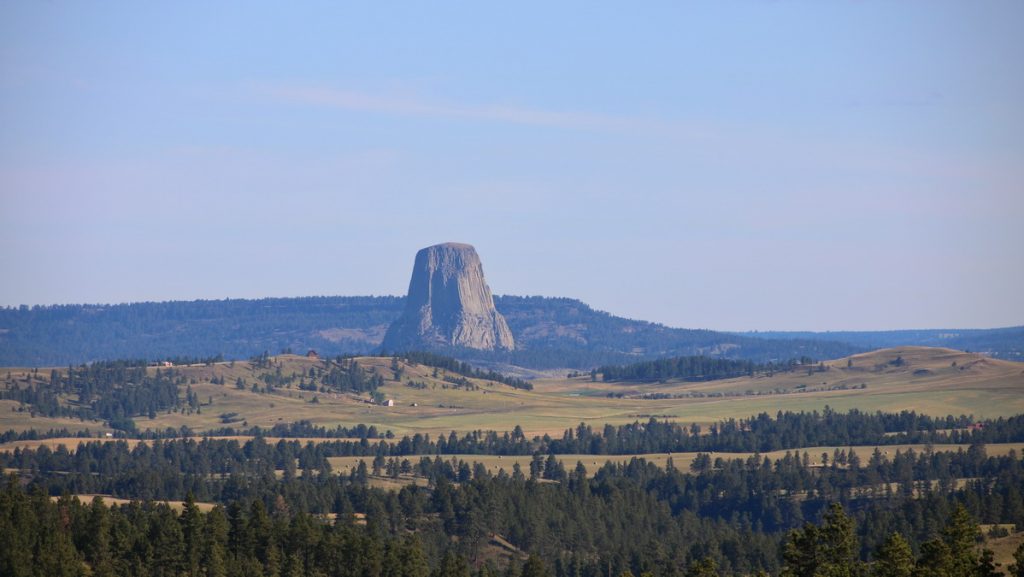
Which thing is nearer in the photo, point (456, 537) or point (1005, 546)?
point (1005, 546)

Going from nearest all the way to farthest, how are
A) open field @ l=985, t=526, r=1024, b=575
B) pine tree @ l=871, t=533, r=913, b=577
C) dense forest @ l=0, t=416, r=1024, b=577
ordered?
pine tree @ l=871, t=533, r=913, b=577, dense forest @ l=0, t=416, r=1024, b=577, open field @ l=985, t=526, r=1024, b=575

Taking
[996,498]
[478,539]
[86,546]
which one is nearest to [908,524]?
[996,498]

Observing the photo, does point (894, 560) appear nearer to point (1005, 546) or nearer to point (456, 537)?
point (1005, 546)

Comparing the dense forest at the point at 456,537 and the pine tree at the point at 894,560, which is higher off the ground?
the pine tree at the point at 894,560

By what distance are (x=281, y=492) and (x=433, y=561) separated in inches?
1317

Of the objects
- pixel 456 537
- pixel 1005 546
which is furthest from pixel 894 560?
pixel 456 537

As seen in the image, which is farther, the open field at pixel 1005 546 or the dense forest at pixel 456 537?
the open field at pixel 1005 546

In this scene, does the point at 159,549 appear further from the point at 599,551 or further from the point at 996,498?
the point at 996,498

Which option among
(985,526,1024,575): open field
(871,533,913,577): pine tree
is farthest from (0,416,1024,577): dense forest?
(985,526,1024,575): open field

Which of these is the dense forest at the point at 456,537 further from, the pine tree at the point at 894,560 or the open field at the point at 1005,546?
the open field at the point at 1005,546

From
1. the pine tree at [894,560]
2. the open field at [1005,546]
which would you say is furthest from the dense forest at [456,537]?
the open field at [1005,546]

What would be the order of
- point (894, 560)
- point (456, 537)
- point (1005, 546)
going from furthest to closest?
point (456, 537) < point (1005, 546) < point (894, 560)

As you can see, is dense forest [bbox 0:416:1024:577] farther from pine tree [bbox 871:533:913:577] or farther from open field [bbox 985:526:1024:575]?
open field [bbox 985:526:1024:575]

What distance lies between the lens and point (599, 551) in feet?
593
